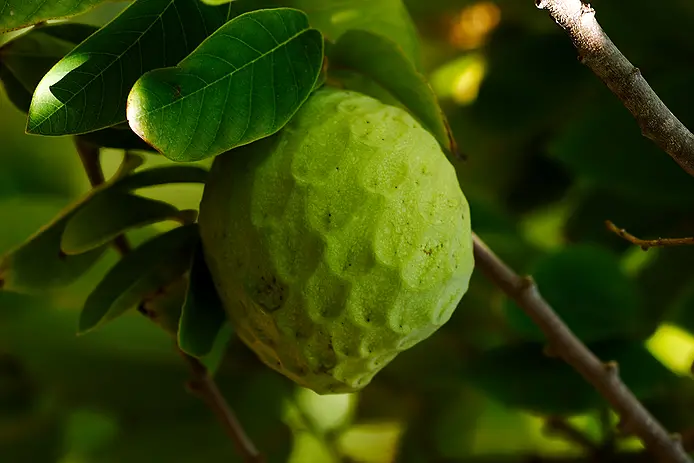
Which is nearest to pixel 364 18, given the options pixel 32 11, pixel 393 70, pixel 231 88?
pixel 393 70

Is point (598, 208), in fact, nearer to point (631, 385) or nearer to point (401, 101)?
point (631, 385)

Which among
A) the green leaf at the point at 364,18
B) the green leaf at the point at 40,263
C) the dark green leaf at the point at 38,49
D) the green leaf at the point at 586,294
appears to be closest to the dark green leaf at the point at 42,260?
the green leaf at the point at 40,263

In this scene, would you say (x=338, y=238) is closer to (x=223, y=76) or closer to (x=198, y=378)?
(x=223, y=76)

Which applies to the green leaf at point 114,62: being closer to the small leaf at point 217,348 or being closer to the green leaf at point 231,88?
the green leaf at point 231,88

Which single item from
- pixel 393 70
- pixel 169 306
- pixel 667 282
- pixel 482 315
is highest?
pixel 393 70

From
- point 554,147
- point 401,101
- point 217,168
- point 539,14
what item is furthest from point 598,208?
point 217,168

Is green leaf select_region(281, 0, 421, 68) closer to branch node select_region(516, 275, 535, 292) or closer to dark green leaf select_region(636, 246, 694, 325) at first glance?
branch node select_region(516, 275, 535, 292)

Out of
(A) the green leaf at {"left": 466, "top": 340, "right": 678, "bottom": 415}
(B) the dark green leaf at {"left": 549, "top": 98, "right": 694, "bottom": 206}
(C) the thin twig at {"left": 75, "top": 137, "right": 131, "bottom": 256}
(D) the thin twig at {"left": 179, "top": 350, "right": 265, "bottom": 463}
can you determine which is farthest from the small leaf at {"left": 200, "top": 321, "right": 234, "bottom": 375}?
(B) the dark green leaf at {"left": 549, "top": 98, "right": 694, "bottom": 206}
